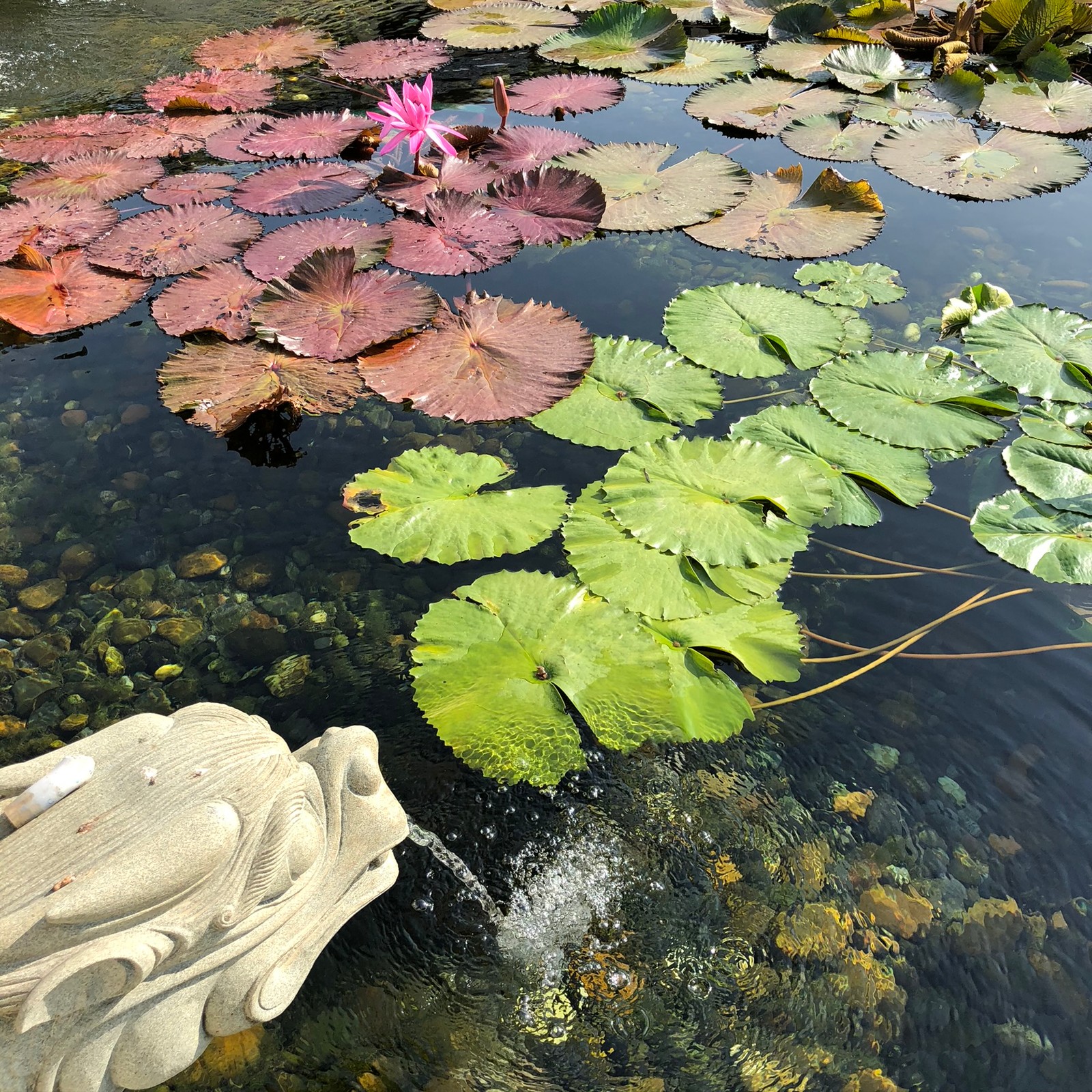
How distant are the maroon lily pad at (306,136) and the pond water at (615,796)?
1868 mm

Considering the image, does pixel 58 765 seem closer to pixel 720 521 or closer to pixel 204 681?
pixel 204 681

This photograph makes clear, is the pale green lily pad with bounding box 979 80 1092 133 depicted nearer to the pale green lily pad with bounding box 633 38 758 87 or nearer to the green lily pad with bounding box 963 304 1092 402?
the pale green lily pad with bounding box 633 38 758 87

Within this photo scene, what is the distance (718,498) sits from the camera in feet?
10.5

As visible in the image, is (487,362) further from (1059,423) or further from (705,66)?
(705,66)

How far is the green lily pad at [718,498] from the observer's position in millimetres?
3025

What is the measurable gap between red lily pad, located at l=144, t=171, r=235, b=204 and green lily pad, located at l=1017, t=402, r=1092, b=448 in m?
4.45

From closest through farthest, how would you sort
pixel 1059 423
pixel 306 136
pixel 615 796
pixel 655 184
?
pixel 615 796 < pixel 1059 423 < pixel 655 184 < pixel 306 136

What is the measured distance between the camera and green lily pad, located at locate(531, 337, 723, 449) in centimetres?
353

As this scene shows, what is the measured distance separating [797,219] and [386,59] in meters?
3.60

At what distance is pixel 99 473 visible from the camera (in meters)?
3.54

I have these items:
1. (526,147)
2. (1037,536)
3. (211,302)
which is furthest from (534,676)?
(526,147)

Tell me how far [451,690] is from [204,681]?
892 millimetres

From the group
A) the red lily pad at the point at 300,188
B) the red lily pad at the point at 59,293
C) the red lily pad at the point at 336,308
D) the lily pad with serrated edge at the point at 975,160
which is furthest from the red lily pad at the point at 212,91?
the lily pad with serrated edge at the point at 975,160

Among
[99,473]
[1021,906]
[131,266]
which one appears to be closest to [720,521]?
[1021,906]
